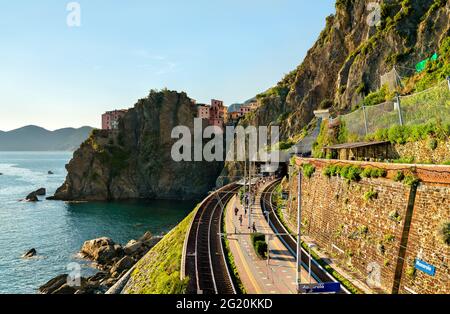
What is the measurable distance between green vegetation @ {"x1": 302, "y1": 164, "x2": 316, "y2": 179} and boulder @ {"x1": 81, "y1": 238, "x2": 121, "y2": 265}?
1268 inches

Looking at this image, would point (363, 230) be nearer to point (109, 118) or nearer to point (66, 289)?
point (66, 289)

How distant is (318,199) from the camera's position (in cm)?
3447

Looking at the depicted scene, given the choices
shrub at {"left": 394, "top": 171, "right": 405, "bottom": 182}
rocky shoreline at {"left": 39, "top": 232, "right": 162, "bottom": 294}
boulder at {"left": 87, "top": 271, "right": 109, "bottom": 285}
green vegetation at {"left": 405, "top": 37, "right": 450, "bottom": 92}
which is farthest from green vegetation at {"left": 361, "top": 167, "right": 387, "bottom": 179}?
boulder at {"left": 87, "top": 271, "right": 109, "bottom": 285}

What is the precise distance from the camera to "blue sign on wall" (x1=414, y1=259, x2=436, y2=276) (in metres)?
17.2

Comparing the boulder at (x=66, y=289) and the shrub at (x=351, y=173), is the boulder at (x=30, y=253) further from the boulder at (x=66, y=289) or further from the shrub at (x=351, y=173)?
the shrub at (x=351, y=173)

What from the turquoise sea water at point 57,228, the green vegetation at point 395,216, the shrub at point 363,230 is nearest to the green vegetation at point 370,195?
the shrub at point 363,230

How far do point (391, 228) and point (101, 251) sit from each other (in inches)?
1789

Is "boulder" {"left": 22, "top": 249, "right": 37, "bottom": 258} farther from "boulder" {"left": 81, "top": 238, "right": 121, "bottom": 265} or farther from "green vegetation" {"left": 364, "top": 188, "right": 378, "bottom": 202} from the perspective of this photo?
"green vegetation" {"left": 364, "top": 188, "right": 378, "bottom": 202}

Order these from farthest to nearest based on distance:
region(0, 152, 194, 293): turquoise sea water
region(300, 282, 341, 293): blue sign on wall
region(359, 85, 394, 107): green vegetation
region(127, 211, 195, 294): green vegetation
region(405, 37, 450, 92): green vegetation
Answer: region(0, 152, 194, 293): turquoise sea water < region(359, 85, 394, 107): green vegetation < region(405, 37, 450, 92): green vegetation < region(127, 211, 195, 294): green vegetation < region(300, 282, 341, 293): blue sign on wall

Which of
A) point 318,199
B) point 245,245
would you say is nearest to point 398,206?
point 318,199

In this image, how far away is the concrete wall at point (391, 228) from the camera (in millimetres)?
17547

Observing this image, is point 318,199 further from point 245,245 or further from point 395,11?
point 395,11

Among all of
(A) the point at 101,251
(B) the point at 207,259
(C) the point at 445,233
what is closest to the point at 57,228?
(A) the point at 101,251
